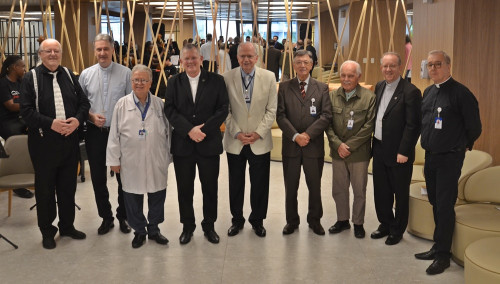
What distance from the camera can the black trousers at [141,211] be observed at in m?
4.62

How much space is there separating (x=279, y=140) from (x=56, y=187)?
380cm

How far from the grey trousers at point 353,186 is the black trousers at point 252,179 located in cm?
62

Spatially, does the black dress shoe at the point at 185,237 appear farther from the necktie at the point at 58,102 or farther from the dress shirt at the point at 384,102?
the dress shirt at the point at 384,102

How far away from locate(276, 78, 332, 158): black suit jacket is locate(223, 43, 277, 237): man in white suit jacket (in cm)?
14

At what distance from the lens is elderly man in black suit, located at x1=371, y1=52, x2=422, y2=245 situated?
4.46 m

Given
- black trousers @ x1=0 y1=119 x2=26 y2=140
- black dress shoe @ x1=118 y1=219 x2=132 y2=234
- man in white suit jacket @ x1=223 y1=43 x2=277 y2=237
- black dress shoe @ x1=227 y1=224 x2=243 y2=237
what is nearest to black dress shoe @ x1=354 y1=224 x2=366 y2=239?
man in white suit jacket @ x1=223 y1=43 x2=277 y2=237

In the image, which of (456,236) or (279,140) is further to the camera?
(279,140)

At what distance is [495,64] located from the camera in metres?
5.36

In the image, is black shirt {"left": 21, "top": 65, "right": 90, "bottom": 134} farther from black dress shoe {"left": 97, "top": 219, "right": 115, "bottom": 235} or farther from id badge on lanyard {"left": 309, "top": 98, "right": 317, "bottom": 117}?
id badge on lanyard {"left": 309, "top": 98, "right": 317, "bottom": 117}

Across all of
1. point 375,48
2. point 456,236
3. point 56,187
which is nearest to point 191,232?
point 56,187

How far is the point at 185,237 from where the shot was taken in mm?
4730

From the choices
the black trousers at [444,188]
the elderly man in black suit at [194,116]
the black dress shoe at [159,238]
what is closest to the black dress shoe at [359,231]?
the black trousers at [444,188]

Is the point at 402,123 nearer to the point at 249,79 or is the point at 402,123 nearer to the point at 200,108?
the point at 249,79

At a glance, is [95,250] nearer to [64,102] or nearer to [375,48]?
[64,102]
